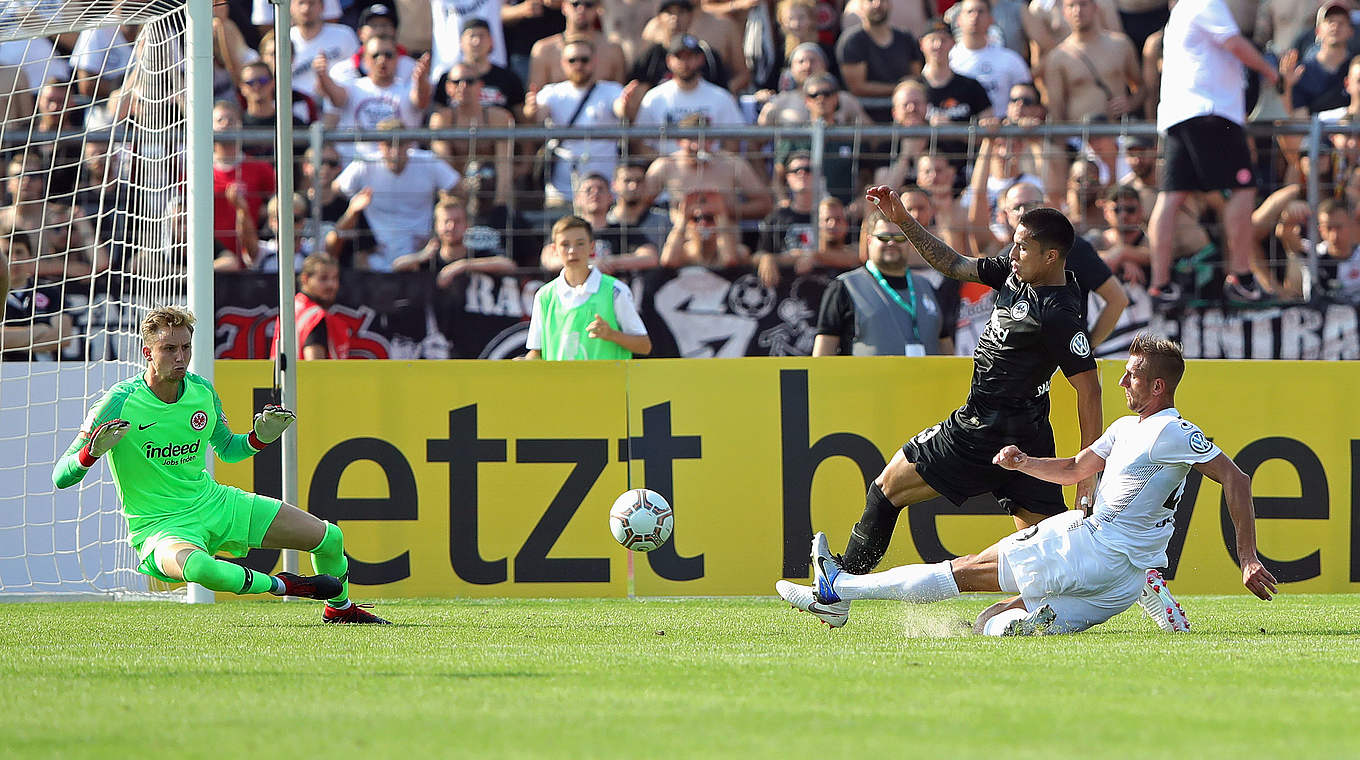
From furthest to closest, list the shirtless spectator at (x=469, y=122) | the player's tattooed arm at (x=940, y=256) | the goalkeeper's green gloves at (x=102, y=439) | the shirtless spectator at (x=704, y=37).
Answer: the shirtless spectator at (x=704, y=37)
the shirtless spectator at (x=469, y=122)
the player's tattooed arm at (x=940, y=256)
the goalkeeper's green gloves at (x=102, y=439)

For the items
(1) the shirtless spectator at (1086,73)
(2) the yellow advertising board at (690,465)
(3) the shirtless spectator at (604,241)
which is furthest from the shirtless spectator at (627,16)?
(2) the yellow advertising board at (690,465)

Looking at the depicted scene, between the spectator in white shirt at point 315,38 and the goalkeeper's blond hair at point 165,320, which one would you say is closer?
the goalkeeper's blond hair at point 165,320

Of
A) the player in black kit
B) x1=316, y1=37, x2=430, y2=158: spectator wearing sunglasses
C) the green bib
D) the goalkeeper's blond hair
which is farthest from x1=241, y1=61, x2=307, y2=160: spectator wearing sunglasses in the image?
the player in black kit

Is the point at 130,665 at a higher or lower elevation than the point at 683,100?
lower

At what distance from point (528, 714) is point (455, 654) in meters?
1.69

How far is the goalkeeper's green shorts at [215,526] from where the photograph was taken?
7.89 m

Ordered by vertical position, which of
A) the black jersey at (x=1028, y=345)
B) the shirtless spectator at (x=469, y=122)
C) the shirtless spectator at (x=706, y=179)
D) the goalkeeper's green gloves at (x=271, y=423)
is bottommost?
the goalkeeper's green gloves at (x=271, y=423)

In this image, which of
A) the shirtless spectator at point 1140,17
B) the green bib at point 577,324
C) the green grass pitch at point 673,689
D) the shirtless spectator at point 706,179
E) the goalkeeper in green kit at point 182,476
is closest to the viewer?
the green grass pitch at point 673,689

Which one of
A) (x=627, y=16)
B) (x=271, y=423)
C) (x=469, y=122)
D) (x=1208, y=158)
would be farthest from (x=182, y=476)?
(x=627, y=16)

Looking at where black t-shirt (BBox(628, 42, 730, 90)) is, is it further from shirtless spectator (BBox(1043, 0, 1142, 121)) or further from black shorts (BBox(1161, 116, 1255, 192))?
black shorts (BBox(1161, 116, 1255, 192))

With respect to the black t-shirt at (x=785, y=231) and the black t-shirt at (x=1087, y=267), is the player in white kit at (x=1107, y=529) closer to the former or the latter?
the black t-shirt at (x=1087, y=267)

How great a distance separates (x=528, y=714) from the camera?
4652 millimetres

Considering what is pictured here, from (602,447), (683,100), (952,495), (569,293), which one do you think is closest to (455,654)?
(952,495)

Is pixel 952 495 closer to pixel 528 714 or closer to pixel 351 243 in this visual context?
pixel 528 714
